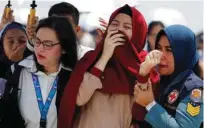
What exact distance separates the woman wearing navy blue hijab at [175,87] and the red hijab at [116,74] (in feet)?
0.37

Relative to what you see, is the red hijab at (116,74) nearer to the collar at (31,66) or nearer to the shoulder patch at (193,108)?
the collar at (31,66)

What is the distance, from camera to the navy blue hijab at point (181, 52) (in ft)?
11.5

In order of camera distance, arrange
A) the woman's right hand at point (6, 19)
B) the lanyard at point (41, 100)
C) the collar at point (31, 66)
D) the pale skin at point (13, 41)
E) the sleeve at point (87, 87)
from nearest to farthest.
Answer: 1. the sleeve at point (87, 87)
2. the lanyard at point (41, 100)
3. the collar at point (31, 66)
4. the pale skin at point (13, 41)
5. the woman's right hand at point (6, 19)

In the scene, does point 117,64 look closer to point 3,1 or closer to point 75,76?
point 75,76

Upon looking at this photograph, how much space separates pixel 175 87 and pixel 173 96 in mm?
78

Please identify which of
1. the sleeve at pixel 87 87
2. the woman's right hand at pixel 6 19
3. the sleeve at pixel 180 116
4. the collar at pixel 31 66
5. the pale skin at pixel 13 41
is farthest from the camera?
the woman's right hand at pixel 6 19

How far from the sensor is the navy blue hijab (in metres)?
3.51

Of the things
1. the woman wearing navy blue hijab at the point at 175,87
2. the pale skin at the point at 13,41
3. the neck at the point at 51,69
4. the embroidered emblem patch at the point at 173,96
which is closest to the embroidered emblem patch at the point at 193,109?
the woman wearing navy blue hijab at the point at 175,87

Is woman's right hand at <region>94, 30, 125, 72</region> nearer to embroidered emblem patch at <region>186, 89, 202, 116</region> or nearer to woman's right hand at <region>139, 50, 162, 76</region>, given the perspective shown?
woman's right hand at <region>139, 50, 162, 76</region>

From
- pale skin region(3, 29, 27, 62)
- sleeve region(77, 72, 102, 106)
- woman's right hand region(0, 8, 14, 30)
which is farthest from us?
woman's right hand region(0, 8, 14, 30)

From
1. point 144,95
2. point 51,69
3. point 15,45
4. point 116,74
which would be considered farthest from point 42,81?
point 15,45

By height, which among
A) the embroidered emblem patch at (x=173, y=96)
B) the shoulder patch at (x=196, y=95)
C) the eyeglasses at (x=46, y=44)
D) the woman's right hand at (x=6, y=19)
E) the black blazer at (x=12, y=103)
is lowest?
the black blazer at (x=12, y=103)

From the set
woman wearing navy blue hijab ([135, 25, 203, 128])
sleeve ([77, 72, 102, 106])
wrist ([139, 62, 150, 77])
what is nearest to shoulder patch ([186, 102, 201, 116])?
woman wearing navy blue hijab ([135, 25, 203, 128])

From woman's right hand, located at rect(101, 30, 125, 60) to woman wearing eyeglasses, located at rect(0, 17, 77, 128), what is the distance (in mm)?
330
